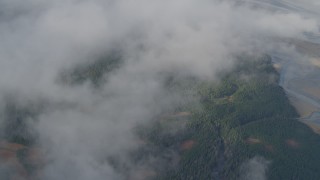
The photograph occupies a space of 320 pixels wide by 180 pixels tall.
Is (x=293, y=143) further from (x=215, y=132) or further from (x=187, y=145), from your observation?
(x=187, y=145)

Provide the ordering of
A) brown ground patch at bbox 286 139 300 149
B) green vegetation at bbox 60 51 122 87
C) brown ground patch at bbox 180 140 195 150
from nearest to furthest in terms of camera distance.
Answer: brown ground patch at bbox 180 140 195 150, brown ground patch at bbox 286 139 300 149, green vegetation at bbox 60 51 122 87

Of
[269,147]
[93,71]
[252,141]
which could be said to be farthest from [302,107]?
A: [93,71]

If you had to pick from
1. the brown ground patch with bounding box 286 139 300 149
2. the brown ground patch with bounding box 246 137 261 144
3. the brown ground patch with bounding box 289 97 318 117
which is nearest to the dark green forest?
the brown ground patch with bounding box 286 139 300 149

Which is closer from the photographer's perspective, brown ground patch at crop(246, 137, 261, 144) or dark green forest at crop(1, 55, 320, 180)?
dark green forest at crop(1, 55, 320, 180)

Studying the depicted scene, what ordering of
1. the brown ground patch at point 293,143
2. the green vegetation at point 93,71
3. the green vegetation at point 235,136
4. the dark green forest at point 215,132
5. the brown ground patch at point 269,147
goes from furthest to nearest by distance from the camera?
1. the green vegetation at point 93,71
2. the brown ground patch at point 293,143
3. the brown ground patch at point 269,147
4. the green vegetation at point 235,136
5. the dark green forest at point 215,132

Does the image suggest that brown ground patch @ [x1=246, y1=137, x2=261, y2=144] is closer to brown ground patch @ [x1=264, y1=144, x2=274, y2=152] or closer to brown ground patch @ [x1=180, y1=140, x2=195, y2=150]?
brown ground patch @ [x1=264, y1=144, x2=274, y2=152]

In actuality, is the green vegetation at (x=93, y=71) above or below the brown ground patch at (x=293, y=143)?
above

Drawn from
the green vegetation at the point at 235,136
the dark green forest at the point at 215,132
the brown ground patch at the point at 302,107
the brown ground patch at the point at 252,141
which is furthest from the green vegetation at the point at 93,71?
the brown ground patch at the point at 302,107

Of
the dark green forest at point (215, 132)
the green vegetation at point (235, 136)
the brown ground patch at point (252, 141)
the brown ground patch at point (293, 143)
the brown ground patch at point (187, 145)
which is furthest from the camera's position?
the brown ground patch at point (293, 143)

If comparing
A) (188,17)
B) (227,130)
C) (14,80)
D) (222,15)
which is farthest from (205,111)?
(222,15)

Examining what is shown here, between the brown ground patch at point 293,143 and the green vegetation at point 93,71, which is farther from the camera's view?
the green vegetation at point 93,71

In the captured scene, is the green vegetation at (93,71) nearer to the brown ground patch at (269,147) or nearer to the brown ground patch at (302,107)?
the brown ground patch at (269,147)

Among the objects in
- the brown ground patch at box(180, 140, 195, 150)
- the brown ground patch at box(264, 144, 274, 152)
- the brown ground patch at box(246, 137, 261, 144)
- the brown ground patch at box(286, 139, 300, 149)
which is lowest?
the brown ground patch at box(286, 139, 300, 149)
